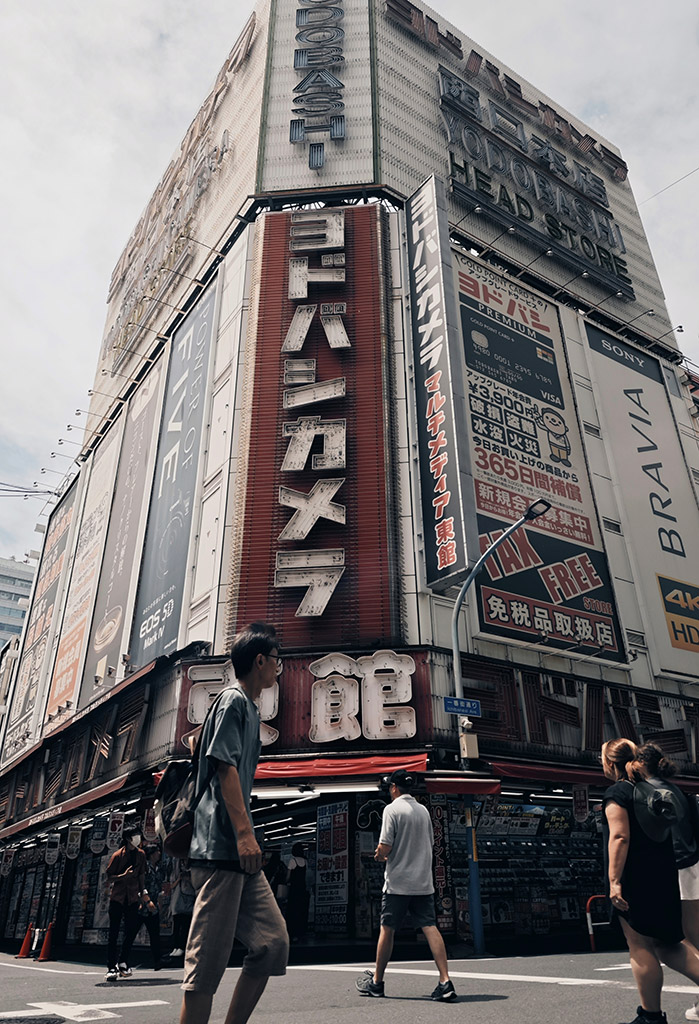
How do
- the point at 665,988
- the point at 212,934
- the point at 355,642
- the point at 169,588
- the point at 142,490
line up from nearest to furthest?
the point at 212,934 < the point at 665,988 < the point at 355,642 < the point at 169,588 < the point at 142,490

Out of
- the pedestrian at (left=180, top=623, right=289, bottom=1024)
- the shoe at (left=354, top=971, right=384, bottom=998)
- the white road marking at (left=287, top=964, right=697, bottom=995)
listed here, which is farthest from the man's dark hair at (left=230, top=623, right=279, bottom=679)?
the white road marking at (left=287, top=964, right=697, bottom=995)

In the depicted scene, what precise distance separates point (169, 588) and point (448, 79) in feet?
70.1

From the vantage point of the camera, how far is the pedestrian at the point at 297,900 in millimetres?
13675

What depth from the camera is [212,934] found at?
2.84m

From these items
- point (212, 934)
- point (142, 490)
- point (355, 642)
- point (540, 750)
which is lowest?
point (212, 934)

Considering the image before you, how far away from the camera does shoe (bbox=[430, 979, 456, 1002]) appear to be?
5051 millimetres

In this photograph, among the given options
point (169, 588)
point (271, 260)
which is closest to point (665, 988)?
point (169, 588)

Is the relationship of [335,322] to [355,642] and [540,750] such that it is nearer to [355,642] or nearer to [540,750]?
[355,642]

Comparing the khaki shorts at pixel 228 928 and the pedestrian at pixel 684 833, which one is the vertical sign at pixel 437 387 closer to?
the pedestrian at pixel 684 833

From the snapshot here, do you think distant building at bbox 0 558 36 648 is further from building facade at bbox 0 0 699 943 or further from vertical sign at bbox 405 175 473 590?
vertical sign at bbox 405 175 473 590

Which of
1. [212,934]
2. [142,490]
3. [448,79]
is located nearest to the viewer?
[212,934]

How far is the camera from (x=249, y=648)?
3.45 meters

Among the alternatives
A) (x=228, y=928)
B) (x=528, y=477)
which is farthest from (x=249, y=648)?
(x=528, y=477)

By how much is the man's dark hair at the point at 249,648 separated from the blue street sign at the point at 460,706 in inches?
389
